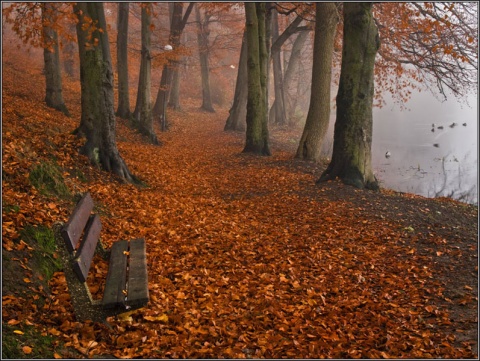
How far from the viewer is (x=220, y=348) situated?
12.2 feet

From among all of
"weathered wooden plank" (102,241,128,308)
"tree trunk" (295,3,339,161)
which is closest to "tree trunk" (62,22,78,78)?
"tree trunk" (295,3,339,161)

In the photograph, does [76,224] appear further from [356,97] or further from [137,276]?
[356,97]

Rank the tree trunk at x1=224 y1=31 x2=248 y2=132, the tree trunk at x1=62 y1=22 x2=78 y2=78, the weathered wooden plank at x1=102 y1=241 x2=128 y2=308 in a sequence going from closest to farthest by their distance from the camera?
1. the weathered wooden plank at x1=102 y1=241 x2=128 y2=308
2. the tree trunk at x1=224 y1=31 x2=248 y2=132
3. the tree trunk at x1=62 y1=22 x2=78 y2=78

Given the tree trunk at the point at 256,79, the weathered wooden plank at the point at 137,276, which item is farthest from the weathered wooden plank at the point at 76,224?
the tree trunk at the point at 256,79

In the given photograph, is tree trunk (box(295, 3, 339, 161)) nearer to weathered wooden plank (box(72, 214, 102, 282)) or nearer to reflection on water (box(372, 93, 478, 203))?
reflection on water (box(372, 93, 478, 203))

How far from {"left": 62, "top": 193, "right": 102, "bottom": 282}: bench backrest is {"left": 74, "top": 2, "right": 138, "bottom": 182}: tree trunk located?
428 cm

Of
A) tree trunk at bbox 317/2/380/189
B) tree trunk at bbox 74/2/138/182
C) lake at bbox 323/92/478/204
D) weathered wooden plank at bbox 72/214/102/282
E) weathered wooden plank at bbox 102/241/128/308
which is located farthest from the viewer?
lake at bbox 323/92/478/204

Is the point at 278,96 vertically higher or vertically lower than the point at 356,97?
higher

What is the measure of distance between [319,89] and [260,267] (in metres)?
8.76

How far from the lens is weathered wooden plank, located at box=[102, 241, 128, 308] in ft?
11.9

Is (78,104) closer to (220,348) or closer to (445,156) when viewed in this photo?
(220,348)

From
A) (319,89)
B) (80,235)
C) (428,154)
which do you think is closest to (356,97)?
(319,89)

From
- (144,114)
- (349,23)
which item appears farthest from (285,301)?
(144,114)

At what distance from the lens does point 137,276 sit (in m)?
4.13
